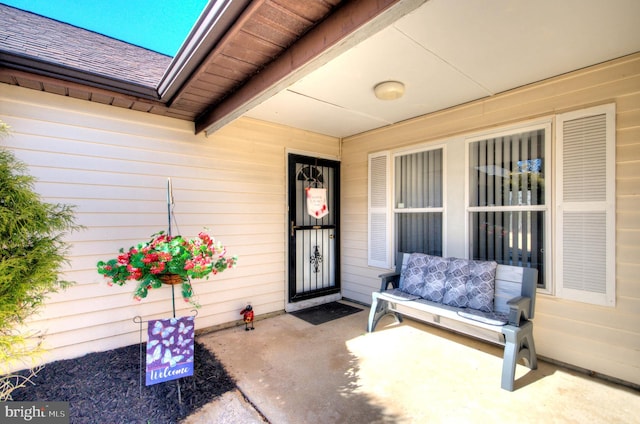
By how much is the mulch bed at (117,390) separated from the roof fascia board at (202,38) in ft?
8.35

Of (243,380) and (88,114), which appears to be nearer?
(243,380)

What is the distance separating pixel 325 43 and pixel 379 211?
9.70 ft

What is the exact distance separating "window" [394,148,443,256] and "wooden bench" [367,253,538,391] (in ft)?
3.09

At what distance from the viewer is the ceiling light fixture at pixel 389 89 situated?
2.82 m

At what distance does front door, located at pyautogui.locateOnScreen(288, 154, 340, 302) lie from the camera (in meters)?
4.36

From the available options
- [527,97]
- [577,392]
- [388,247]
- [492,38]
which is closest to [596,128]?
[527,97]

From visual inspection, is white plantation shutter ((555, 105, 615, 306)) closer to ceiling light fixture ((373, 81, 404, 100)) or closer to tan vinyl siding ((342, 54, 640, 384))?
tan vinyl siding ((342, 54, 640, 384))

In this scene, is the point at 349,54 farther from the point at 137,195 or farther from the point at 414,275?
the point at 137,195

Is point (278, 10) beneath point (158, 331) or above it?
above

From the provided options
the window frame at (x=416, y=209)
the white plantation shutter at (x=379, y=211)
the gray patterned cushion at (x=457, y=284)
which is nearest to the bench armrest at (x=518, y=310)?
the gray patterned cushion at (x=457, y=284)

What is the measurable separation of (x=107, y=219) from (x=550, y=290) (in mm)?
4424

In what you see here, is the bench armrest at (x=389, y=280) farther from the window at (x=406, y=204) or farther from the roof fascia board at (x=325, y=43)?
the roof fascia board at (x=325, y=43)

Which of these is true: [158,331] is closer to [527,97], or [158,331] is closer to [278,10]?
[278,10]

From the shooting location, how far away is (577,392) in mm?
2287
